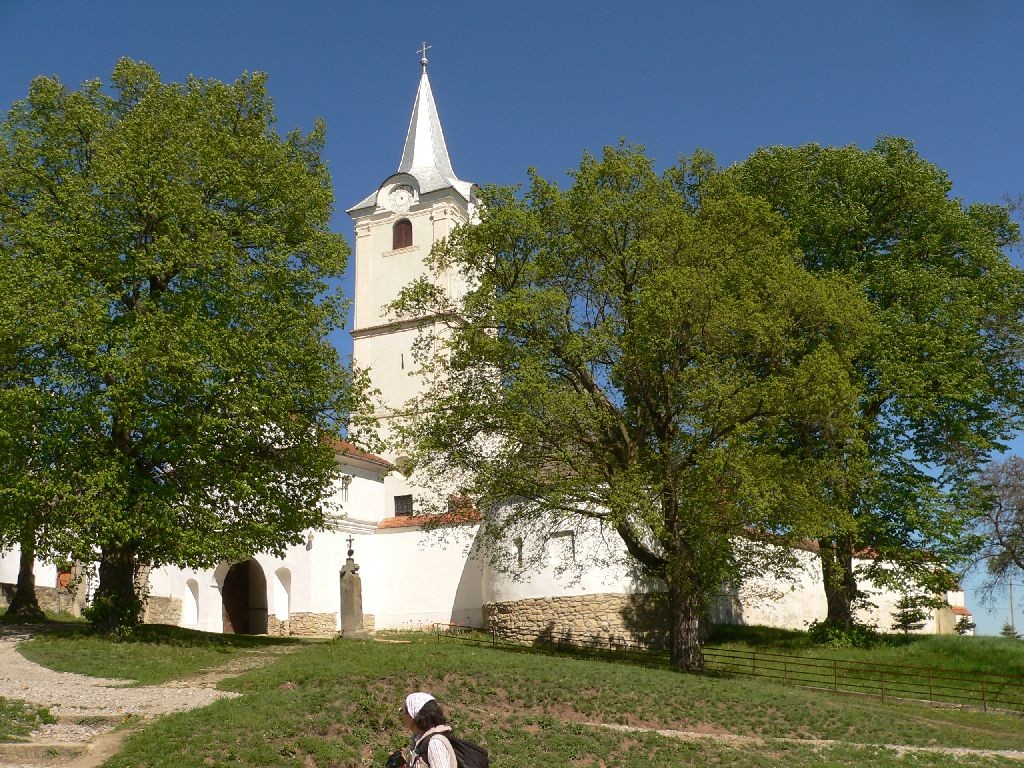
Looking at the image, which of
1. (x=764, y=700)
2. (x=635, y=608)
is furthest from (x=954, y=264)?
(x=764, y=700)

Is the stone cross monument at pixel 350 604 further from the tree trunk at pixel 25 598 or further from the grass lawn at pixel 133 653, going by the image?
the tree trunk at pixel 25 598

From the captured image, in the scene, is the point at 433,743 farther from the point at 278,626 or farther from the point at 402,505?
the point at 402,505

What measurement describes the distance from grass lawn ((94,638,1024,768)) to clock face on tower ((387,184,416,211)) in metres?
29.4

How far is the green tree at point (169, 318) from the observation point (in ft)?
64.8

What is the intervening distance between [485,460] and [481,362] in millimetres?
2354

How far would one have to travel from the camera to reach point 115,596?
70.1 feet

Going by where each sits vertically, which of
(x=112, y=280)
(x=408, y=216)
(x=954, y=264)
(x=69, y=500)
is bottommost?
(x=69, y=500)

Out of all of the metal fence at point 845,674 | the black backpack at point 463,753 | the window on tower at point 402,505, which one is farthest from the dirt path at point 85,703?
the window on tower at point 402,505

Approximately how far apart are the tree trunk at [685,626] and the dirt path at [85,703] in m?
9.09

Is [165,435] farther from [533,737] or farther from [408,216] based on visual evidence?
[408,216]

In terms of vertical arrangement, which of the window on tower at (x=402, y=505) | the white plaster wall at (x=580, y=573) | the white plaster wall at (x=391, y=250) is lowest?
the white plaster wall at (x=580, y=573)

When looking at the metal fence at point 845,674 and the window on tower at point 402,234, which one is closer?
the metal fence at point 845,674

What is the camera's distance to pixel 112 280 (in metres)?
20.9

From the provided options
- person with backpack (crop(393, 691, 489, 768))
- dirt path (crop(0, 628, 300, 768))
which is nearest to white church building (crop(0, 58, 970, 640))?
dirt path (crop(0, 628, 300, 768))
